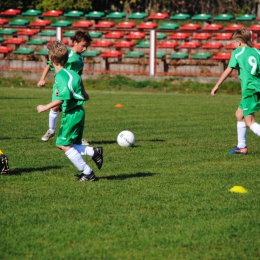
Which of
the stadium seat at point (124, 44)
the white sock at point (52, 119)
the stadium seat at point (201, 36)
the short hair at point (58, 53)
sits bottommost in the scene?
the stadium seat at point (124, 44)

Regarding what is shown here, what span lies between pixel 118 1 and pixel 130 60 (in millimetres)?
11987

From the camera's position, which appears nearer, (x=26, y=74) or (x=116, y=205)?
(x=116, y=205)

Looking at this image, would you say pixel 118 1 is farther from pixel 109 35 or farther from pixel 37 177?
pixel 37 177

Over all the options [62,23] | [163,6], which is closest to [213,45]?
[62,23]

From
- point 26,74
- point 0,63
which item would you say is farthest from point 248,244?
point 0,63

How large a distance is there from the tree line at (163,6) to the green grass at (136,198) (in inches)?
908

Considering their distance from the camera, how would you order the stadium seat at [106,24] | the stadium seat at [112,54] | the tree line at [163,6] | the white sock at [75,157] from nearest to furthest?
1. the white sock at [75,157]
2. the stadium seat at [112,54]
3. the stadium seat at [106,24]
4. the tree line at [163,6]

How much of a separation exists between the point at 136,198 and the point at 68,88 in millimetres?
1395

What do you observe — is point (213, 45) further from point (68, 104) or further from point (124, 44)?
point (68, 104)

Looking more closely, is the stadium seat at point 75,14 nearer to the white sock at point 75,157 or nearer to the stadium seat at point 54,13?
the stadium seat at point 54,13

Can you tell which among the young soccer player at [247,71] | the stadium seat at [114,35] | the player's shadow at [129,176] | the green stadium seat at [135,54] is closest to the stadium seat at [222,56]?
the green stadium seat at [135,54]

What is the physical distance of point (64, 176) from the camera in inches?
312

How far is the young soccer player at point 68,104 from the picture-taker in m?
7.36

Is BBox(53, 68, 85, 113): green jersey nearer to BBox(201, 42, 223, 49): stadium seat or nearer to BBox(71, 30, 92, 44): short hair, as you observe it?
BBox(71, 30, 92, 44): short hair
